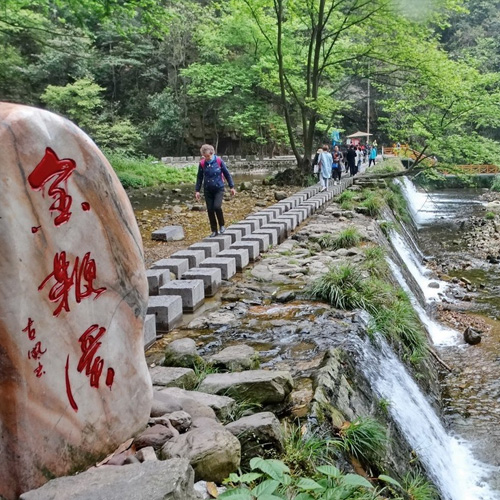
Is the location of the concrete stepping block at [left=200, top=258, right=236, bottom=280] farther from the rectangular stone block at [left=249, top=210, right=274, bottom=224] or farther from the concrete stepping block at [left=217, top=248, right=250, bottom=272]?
the rectangular stone block at [left=249, top=210, right=274, bottom=224]

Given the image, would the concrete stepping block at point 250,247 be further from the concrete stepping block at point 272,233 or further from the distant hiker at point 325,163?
the distant hiker at point 325,163

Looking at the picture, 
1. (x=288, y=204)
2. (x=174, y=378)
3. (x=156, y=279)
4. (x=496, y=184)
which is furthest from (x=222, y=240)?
(x=496, y=184)

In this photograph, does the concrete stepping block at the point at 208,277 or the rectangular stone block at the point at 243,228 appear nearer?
the concrete stepping block at the point at 208,277

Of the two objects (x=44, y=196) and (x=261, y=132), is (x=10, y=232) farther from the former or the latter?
(x=261, y=132)

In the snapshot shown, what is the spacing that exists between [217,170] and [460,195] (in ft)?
86.5

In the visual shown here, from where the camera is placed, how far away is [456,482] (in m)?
4.81

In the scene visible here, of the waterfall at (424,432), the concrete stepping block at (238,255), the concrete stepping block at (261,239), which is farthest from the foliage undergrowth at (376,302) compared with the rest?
the concrete stepping block at (261,239)

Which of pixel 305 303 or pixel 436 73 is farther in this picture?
pixel 436 73

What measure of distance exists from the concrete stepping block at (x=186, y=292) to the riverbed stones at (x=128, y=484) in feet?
12.8

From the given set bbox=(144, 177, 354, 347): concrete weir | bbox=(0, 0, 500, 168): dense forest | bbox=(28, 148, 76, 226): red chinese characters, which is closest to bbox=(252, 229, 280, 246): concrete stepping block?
bbox=(144, 177, 354, 347): concrete weir

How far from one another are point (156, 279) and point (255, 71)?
2371 centimetres

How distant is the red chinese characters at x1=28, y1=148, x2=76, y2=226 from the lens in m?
2.29

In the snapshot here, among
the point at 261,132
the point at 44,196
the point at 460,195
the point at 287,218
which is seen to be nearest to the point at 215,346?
the point at 44,196

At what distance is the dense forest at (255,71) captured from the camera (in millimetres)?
15703
